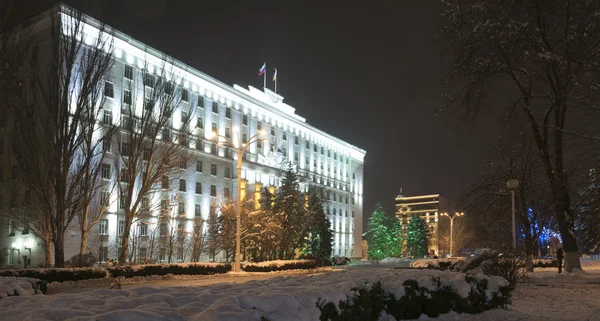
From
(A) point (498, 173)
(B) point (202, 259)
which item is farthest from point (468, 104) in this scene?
(B) point (202, 259)

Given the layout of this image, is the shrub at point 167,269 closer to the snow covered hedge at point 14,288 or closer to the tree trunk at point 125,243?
the tree trunk at point 125,243

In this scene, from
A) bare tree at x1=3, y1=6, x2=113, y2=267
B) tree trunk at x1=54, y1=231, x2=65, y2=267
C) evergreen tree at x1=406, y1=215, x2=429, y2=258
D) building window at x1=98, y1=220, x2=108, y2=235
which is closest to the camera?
tree trunk at x1=54, y1=231, x2=65, y2=267

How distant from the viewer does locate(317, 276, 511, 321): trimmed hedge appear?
25.7 feet

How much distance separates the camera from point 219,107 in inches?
2766

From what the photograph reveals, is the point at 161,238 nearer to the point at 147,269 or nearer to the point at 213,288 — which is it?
the point at 147,269

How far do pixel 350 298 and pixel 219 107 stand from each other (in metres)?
63.8

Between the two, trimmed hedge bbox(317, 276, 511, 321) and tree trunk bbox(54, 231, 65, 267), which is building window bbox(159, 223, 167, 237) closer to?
tree trunk bbox(54, 231, 65, 267)

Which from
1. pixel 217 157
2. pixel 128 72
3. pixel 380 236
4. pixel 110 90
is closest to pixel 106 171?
pixel 110 90

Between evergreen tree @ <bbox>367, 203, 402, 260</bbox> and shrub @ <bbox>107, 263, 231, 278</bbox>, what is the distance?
56178mm

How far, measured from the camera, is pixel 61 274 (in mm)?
22938

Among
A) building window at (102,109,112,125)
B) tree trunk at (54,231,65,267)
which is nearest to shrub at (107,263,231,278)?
tree trunk at (54,231,65,267)

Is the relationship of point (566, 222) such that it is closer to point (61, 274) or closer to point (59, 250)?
point (61, 274)

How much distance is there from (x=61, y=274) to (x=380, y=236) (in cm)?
6827

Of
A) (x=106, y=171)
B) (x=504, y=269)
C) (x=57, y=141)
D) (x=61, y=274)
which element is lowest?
(x=61, y=274)
